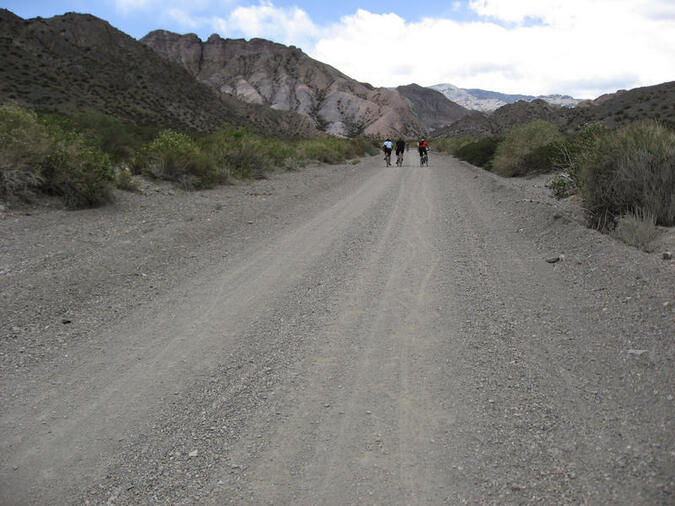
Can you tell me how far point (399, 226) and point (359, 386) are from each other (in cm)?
726

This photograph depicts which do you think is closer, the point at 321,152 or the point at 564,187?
the point at 564,187

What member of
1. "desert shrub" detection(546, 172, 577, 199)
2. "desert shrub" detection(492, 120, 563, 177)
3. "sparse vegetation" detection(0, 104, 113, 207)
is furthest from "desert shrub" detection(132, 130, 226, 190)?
"desert shrub" detection(492, 120, 563, 177)

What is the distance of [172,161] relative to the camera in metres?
15.9

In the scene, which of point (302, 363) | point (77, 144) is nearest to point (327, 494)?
point (302, 363)

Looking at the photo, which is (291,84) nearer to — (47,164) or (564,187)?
(564,187)

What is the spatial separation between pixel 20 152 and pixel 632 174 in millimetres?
12154

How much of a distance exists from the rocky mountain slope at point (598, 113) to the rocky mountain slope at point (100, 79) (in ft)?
129

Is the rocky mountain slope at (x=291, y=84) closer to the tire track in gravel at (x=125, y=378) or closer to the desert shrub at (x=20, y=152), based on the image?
the desert shrub at (x=20, y=152)

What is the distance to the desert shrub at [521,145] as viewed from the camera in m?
25.6

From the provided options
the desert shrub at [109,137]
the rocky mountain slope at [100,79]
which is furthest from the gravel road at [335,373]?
Result: the rocky mountain slope at [100,79]

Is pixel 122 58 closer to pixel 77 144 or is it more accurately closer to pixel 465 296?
pixel 77 144

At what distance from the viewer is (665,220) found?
8.44 metres

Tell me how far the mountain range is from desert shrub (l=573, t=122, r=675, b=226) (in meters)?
10.9

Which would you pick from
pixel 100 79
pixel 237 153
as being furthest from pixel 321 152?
pixel 100 79
